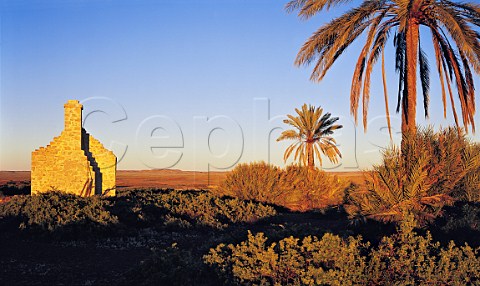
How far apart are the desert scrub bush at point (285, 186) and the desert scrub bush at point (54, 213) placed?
6968 mm

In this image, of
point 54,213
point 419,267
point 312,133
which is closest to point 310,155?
point 312,133

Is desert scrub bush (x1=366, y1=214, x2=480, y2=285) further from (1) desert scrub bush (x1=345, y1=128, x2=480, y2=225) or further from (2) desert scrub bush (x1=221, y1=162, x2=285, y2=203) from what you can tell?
(2) desert scrub bush (x1=221, y1=162, x2=285, y2=203)

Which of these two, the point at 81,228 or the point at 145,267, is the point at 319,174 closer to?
the point at 81,228

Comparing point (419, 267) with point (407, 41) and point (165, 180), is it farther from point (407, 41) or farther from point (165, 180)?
point (165, 180)

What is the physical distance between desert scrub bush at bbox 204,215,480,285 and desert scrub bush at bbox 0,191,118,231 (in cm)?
596

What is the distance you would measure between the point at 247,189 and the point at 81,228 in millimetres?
9327

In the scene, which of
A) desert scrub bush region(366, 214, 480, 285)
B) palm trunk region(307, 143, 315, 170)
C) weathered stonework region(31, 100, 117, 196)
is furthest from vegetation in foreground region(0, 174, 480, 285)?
palm trunk region(307, 143, 315, 170)

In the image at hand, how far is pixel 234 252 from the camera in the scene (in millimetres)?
6598

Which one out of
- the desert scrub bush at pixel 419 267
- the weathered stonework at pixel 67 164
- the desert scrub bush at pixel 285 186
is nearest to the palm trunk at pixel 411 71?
the desert scrub bush at pixel 419 267

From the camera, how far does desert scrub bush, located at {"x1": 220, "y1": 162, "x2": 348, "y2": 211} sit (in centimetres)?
1909

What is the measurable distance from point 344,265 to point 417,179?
4.39m

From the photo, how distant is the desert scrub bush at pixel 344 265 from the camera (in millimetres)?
5832

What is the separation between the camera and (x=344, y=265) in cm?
600

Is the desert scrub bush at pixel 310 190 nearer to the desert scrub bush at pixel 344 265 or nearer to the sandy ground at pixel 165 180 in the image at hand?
the sandy ground at pixel 165 180
